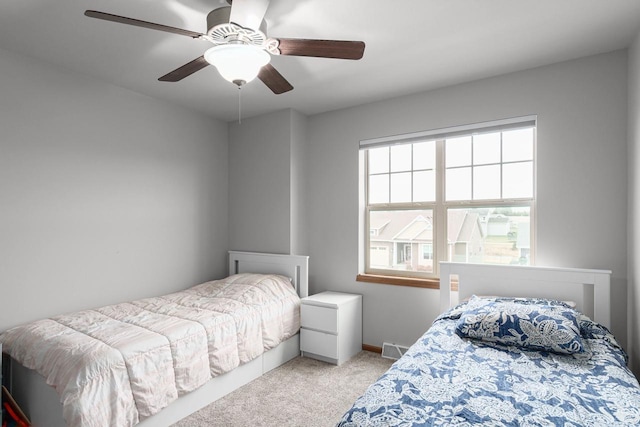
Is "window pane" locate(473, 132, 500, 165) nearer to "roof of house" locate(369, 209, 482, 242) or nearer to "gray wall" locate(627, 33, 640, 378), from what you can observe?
"roof of house" locate(369, 209, 482, 242)

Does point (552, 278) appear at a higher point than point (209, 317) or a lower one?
higher

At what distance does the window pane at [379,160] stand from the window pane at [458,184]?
0.66 m

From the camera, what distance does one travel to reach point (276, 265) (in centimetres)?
394

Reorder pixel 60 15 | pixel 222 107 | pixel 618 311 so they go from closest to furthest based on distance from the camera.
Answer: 1. pixel 60 15
2. pixel 618 311
3. pixel 222 107

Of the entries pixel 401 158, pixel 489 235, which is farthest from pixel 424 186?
pixel 489 235

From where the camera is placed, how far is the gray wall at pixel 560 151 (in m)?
2.60

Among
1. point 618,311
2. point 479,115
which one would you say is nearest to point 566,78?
point 479,115

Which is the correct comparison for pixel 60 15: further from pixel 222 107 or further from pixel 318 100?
pixel 318 100

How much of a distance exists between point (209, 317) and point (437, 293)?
6.53ft

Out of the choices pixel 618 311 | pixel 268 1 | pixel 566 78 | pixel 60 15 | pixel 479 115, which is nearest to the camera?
pixel 268 1

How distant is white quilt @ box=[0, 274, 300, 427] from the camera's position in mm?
1942

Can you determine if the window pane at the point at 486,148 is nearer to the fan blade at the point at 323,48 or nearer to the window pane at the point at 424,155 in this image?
the window pane at the point at 424,155

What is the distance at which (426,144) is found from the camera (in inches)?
139

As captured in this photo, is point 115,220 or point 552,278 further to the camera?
point 115,220
